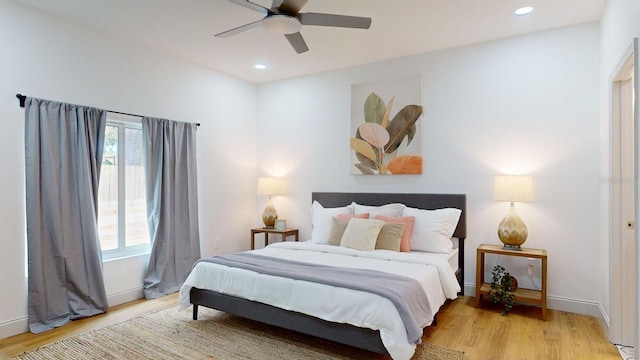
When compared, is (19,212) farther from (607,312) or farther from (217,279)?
(607,312)

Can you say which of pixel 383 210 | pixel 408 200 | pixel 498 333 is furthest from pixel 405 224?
pixel 498 333

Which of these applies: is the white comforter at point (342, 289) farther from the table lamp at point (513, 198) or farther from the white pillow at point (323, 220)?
the table lamp at point (513, 198)

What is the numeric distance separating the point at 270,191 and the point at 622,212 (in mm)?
3952

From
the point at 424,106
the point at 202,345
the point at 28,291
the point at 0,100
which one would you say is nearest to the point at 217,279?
the point at 202,345

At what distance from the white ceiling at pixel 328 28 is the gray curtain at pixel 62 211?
98 cm

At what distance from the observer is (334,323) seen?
8.90 feet

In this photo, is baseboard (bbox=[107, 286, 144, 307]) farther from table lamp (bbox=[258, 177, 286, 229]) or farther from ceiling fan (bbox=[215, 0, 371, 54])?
ceiling fan (bbox=[215, 0, 371, 54])

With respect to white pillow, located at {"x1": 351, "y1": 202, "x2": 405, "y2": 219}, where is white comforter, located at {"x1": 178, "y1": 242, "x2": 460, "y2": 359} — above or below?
below

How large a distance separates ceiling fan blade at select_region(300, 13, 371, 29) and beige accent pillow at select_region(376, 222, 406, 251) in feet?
6.73

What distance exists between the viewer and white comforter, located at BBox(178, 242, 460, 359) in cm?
250

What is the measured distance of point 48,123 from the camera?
3.43 meters

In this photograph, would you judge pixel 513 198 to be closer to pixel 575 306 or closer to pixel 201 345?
pixel 575 306

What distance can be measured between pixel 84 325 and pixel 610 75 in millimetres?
5074

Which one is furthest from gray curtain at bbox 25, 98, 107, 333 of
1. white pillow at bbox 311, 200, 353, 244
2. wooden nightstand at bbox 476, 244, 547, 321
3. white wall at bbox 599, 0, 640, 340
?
white wall at bbox 599, 0, 640, 340
